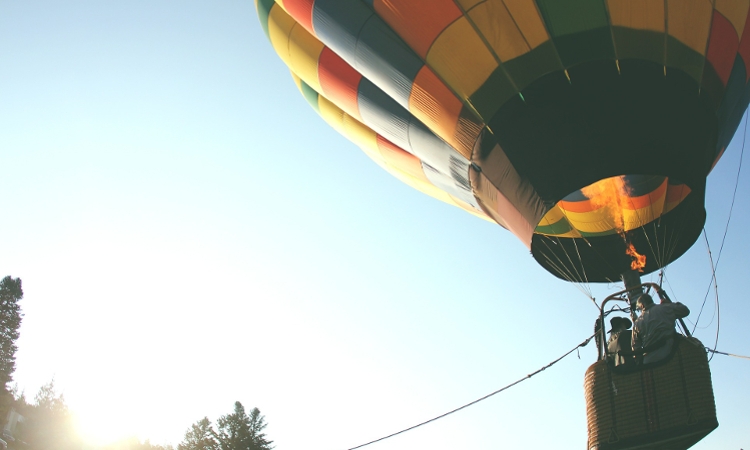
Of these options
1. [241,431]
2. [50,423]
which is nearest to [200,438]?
[241,431]

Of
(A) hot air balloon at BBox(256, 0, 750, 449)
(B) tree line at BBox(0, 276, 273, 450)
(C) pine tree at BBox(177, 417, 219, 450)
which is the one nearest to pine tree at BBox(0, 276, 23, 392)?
(B) tree line at BBox(0, 276, 273, 450)

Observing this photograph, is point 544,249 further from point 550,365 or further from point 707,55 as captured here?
point 707,55

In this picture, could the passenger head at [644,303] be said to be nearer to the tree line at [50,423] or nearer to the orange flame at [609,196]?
the orange flame at [609,196]

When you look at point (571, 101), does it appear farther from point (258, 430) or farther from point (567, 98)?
point (258, 430)

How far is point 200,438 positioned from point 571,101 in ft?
69.5

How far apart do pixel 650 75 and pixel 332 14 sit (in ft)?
7.86

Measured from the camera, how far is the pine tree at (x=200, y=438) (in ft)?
69.5

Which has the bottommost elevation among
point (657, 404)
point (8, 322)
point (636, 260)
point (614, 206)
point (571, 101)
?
point (657, 404)

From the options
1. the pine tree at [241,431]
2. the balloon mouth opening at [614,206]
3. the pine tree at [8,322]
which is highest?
the pine tree at [8,322]

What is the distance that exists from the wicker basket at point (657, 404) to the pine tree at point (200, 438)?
740 inches

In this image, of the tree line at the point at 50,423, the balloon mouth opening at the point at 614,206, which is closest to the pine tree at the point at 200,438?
the tree line at the point at 50,423

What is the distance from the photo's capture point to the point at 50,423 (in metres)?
32.9

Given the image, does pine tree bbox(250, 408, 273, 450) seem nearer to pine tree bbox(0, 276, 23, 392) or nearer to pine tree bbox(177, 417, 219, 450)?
pine tree bbox(177, 417, 219, 450)

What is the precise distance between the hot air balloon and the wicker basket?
3 cm
